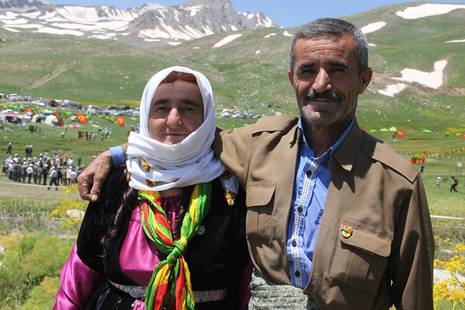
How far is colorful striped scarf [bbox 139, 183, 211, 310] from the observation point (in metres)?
2.98

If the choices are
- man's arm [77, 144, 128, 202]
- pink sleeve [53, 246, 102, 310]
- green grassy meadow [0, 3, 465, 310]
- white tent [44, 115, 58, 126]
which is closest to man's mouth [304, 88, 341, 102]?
man's arm [77, 144, 128, 202]

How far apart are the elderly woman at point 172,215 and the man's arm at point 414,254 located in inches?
35.8

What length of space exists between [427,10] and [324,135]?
175222 millimetres

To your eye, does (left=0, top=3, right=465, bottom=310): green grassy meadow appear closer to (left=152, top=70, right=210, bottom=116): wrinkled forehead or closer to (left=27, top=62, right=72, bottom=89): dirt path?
(left=27, top=62, right=72, bottom=89): dirt path

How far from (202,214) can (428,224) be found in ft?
3.99

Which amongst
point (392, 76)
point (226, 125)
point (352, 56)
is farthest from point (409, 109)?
point (352, 56)

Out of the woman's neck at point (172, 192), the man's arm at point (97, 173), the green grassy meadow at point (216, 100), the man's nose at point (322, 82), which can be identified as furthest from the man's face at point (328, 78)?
the green grassy meadow at point (216, 100)

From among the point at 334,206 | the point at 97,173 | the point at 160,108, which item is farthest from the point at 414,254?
the point at 97,173

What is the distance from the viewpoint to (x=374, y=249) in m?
2.68

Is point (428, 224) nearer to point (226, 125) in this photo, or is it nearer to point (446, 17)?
point (226, 125)

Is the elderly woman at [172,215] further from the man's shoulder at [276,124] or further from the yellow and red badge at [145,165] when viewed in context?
the man's shoulder at [276,124]

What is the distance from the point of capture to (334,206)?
277 cm

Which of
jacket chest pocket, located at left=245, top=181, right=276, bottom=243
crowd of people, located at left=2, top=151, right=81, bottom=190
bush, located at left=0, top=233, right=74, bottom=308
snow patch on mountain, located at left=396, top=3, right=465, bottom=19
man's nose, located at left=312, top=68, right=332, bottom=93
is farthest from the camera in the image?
snow patch on mountain, located at left=396, top=3, right=465, bottom=19

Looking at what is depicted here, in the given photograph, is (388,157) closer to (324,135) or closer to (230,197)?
(324,135)
